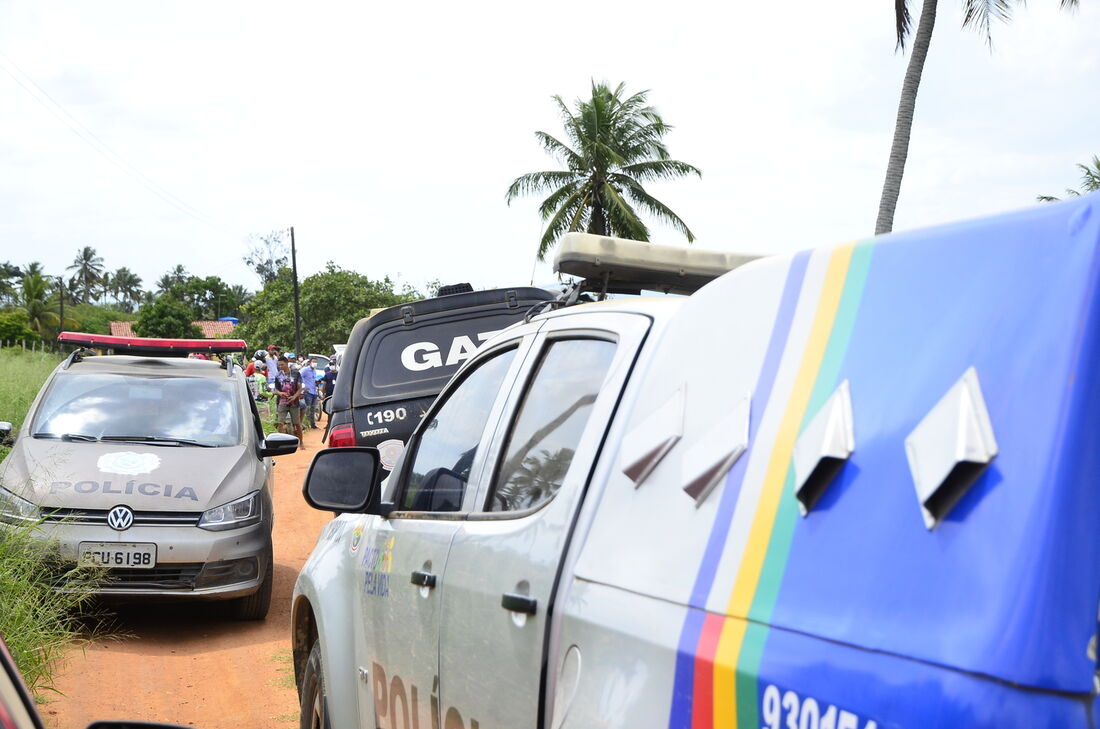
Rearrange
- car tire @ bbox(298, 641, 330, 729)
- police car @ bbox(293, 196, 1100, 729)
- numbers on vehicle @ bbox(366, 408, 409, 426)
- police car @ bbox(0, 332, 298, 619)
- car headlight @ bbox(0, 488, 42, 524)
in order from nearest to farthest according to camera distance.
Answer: police car @ bbox(293, 196, 1100, 729)
car tire @ bbox(298, 641, 330, 729)
car headlight @ bbox(0, 488, 42, 524)
police car @ bbox(0, 332, 298, 619)
numbers on vehicle @ bbox(366, 408, 409, 426)

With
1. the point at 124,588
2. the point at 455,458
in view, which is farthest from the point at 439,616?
the point at 124,588

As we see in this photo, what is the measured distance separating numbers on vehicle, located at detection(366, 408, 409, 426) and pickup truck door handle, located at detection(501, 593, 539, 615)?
6570 millimetres

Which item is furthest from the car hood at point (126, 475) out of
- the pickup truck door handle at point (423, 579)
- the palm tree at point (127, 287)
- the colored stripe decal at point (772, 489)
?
the palm tree at point (127, 287)

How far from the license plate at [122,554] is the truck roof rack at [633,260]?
3.89m

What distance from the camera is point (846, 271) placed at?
1.73 m

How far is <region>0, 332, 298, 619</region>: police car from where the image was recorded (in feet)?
24.5

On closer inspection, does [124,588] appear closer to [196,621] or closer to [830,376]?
[196,621]

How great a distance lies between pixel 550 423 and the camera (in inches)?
108

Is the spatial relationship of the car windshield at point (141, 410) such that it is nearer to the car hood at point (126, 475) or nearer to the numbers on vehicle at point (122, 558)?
the car hood at point (126, 475)

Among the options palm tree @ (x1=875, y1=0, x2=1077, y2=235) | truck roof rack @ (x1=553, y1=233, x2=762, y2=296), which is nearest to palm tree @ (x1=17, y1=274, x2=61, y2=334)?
palm tree @ (x1=875, y1=0, x2=1077, y2=235)

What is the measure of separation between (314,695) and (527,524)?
2.05m

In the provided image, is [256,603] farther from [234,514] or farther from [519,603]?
[519,603]

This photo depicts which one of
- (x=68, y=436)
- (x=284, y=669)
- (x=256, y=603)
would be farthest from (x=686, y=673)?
(x=68, y=436)

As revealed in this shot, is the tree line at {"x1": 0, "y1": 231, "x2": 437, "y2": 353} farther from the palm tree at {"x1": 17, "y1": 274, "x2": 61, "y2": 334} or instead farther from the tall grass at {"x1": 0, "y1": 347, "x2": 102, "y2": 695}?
the tall grass at {"x1": 0, "y1": 347, "x2": 102, "y2": 695}
